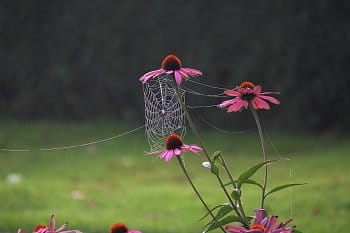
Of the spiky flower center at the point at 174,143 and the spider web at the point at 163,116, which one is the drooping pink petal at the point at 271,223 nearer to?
the spiky flower center at the point at 174,143

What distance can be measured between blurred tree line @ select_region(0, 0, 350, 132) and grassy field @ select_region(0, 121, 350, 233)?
0.36m

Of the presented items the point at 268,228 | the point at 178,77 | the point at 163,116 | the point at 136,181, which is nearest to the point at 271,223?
the point at 268,228

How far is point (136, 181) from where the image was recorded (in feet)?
23.1

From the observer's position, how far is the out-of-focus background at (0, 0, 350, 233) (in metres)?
5.96

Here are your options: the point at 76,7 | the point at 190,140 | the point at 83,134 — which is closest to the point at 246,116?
the point at 190,140

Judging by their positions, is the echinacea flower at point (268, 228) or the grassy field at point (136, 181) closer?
the echinacea flower at point (268, 228)

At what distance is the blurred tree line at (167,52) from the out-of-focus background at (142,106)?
1 centimetres

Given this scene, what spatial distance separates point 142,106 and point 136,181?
88.2 inches

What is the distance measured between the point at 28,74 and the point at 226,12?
2.90 metres

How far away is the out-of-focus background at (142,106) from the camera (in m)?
5.96

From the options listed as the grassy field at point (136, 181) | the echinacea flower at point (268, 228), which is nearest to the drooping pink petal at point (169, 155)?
the echinacea flower at point (268, 228)

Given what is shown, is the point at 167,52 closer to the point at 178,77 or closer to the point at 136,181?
the point at 136,181

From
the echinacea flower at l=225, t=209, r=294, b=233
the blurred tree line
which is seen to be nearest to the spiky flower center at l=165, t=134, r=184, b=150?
the echinacea flower at l=225, t=209, r=294, b=233

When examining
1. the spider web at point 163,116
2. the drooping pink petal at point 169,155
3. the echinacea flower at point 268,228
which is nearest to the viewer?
the echinacea flower at point 268,228
